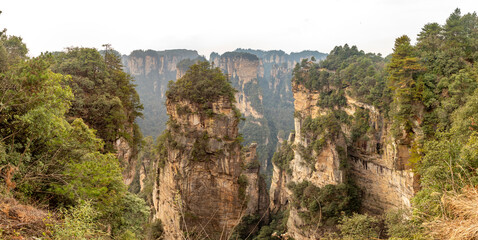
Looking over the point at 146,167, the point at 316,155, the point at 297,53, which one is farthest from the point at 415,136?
the point at 297,53

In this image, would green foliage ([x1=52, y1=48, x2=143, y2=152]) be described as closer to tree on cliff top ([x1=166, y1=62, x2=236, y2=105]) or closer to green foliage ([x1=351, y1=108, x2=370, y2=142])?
tree on cliff top ([x1=166, y1=62, x2=236, y2=105])

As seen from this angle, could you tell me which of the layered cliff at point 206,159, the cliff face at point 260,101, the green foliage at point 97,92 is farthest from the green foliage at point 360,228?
the cliff face at point 260,101

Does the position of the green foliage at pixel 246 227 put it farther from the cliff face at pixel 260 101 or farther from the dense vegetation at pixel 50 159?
the cliff face at pixel 260 101

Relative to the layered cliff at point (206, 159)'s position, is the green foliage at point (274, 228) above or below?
below

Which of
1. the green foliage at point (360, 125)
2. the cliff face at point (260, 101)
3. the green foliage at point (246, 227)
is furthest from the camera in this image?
the cliff face at point (260, 101)

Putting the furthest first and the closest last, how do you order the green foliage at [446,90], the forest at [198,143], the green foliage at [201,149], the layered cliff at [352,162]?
the layered cliff at [352,162] → the green foliage at [201,149] → the green foliage at [446,90] → the forest at [198,143]

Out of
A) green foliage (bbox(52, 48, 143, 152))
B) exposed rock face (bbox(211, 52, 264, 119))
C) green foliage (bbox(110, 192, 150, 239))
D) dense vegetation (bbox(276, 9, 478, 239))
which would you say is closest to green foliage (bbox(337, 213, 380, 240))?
dense vegetation (bbox(276, 9, 478, 239))
